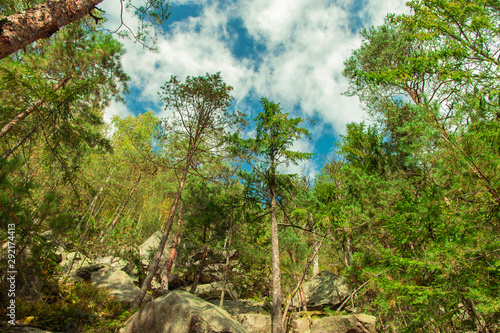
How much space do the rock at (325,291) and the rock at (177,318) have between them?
9.09 m

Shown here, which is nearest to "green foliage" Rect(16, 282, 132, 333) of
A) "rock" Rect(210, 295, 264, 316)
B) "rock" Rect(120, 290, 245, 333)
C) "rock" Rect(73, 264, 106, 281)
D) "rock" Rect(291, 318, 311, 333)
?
"rock" Rect(120, 290, 245, 333)

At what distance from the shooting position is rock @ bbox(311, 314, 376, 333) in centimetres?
911

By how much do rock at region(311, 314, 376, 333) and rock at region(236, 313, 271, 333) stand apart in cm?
273

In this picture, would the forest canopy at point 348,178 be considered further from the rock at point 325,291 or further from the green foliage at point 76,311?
the rock at point 325,291

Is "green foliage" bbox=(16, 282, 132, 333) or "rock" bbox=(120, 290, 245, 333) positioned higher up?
"rock" bbox=(120, 290, 245, 333)

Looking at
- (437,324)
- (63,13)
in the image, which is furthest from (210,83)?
(437,324)

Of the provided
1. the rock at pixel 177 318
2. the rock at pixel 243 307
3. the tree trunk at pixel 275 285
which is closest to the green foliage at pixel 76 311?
the rock at pixel 177 318

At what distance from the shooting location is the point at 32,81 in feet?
17.5

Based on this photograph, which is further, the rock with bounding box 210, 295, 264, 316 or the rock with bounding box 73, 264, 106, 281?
the rock with bounding box 210, 295, 264, 316

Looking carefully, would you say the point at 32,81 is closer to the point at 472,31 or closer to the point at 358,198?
the point at 358,198

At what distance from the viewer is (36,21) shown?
2949 millimetres

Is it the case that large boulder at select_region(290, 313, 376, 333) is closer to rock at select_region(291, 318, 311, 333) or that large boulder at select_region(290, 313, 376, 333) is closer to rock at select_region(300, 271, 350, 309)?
rock at select_region(291, 318, 311, 333)

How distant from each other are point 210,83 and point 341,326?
468 inches

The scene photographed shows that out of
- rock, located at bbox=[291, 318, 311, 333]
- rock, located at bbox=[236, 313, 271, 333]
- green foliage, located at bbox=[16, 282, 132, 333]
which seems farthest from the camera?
rock, located at bbox=[236, 313, 271, 333]
